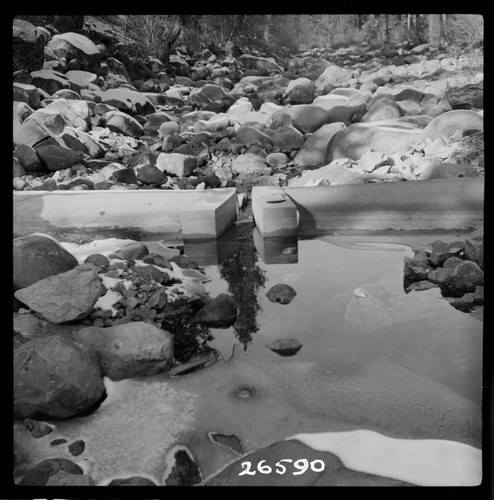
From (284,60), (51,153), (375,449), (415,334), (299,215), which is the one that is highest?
(284,60)

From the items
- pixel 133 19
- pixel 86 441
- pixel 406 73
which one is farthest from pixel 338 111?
pixel 86 441

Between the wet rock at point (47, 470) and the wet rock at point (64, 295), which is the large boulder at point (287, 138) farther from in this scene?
the wet rock at point (47, 470)

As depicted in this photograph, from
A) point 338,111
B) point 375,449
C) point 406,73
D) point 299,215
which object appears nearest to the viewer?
point 375,449

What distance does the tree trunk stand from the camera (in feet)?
4.19

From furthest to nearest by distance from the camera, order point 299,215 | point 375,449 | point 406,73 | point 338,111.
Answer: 1. point 338,111
2. point 406,73
3. point 299,215
4. point 375,449

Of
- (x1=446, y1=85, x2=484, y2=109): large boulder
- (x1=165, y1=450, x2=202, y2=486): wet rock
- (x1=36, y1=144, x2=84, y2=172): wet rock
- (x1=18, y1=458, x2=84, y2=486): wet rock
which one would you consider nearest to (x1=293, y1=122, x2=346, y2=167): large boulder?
(x1=446, y1=85, x2=484, y2=109): large boulder

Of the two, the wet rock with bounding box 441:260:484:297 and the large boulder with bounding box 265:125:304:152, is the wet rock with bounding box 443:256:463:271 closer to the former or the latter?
the wet rock with bounding box 441:260:484:297

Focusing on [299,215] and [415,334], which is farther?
[299,215]

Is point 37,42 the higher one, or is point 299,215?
point 37,42

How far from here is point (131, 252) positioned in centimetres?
152

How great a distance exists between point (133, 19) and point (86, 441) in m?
1.02

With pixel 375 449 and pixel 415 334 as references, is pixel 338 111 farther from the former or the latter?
pixel 375 449

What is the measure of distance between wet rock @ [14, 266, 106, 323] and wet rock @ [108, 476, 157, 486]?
0.42 metres

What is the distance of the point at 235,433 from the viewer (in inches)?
48.2
